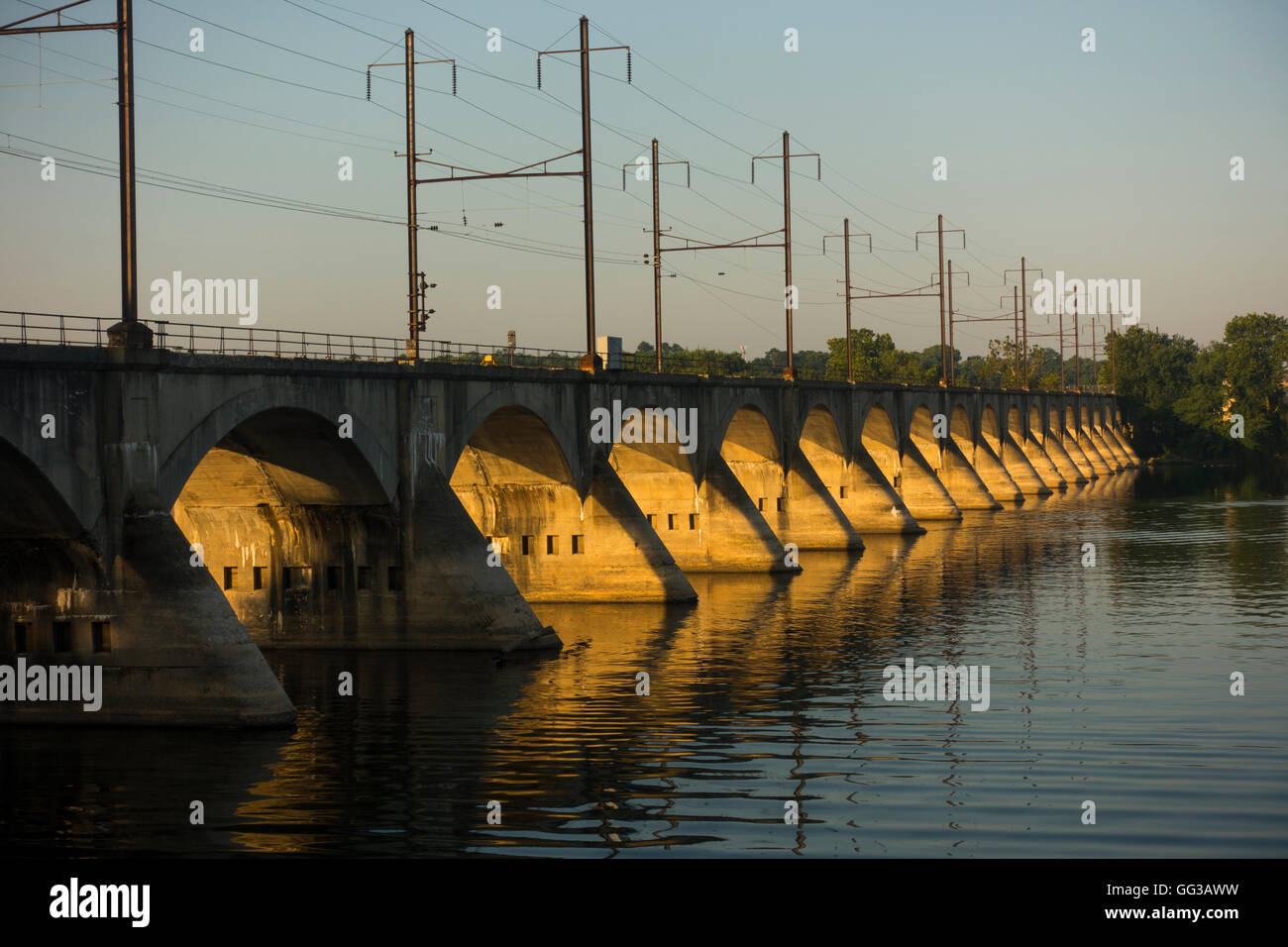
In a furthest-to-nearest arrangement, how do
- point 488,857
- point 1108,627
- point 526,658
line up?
point 1108,627
point 526,658
point 488,857

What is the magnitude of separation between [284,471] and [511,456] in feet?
39.5

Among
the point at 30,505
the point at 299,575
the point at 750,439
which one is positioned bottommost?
the point at 299,575

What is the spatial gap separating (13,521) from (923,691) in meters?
21.0

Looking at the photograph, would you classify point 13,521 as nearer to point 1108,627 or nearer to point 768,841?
point 768,841

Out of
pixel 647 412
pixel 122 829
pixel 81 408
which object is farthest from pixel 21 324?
pixel 647 412

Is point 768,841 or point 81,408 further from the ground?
point 81,408

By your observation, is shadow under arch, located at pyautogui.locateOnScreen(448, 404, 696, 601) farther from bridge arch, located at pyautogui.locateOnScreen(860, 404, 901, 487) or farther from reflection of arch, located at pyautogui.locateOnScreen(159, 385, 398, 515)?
bridge arch, located at pyautogui.locateOnScreen(860, 404, 901, 487)

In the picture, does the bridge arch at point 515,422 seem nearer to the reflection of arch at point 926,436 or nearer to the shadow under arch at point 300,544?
the shadow under arch at point 300,544

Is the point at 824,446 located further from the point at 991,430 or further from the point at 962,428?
the point at 991,430

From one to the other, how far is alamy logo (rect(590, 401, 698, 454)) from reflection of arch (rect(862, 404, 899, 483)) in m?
32.0

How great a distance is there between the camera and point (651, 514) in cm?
6241

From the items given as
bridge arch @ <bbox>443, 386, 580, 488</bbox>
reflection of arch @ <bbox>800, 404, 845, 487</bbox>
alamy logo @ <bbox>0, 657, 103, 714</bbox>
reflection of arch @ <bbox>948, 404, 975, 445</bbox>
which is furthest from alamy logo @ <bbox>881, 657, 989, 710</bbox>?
reflection of arch @ <bbox>948, 404, 975, 445</bbox>

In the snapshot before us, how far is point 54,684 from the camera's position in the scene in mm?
30797

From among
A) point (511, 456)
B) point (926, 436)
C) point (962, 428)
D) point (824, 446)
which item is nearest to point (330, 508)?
point (511, 456)
